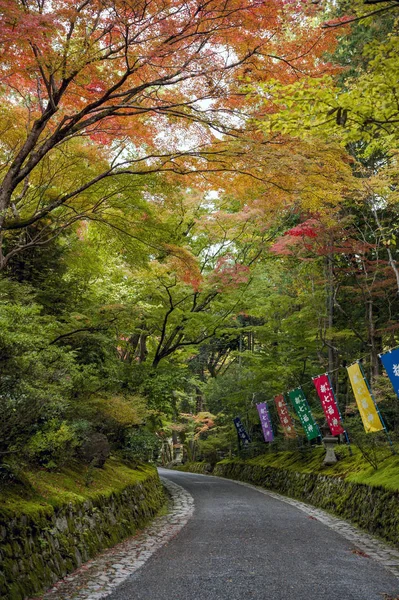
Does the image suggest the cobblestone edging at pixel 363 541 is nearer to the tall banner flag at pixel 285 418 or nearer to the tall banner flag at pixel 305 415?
the tall banner flag at pixel 305 415

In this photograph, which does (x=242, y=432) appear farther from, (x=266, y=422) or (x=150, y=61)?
(x=150, y=61)

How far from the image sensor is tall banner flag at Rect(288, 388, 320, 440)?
1267 cm

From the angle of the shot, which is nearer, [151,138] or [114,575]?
[114,575]

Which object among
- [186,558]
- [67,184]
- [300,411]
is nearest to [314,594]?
[186,558]

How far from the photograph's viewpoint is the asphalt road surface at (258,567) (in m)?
4.52

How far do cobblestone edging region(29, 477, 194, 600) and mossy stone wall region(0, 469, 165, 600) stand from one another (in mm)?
129

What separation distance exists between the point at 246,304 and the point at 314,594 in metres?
10.3

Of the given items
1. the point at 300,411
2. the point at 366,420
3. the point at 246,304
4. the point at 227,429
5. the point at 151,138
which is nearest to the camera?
the point at 151,138

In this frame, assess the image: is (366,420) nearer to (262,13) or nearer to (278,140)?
(278,140)

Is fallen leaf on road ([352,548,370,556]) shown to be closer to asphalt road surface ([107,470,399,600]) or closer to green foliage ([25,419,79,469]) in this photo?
asphalt road surface ([107,470,399,600])

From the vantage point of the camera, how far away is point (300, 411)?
12.9m

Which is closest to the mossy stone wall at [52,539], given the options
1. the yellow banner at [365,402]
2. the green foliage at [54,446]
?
the green foliage at [54,446]

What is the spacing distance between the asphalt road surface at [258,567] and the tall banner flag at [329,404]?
2.98 meters

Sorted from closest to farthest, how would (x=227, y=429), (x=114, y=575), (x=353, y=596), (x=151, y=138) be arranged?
(x=353, y=596) → (x=114, y=575) → (x=151, y=138) → (x=227, y=429)
